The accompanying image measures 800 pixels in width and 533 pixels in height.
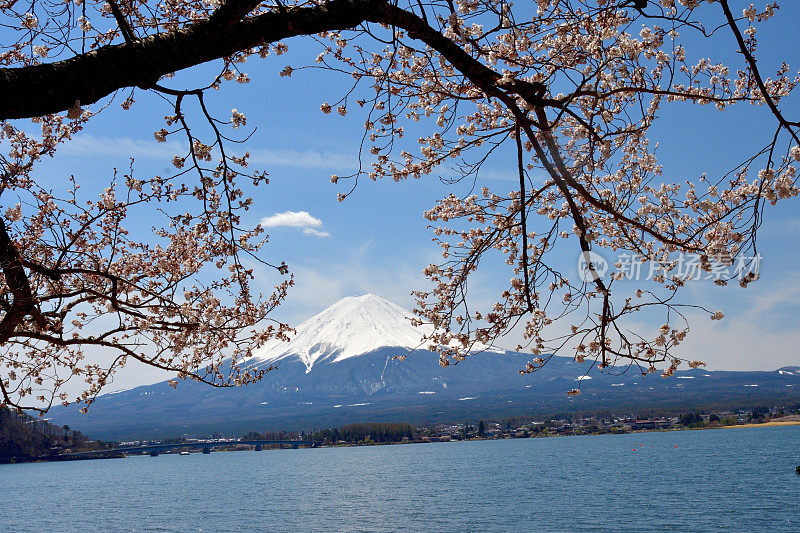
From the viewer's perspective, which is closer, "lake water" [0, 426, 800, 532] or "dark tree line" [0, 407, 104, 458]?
"lake water" [0, 426, 800, 532]

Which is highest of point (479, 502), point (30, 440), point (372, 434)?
point (30, 440)

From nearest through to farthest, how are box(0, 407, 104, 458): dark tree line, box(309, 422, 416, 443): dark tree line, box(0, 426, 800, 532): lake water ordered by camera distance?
box(0, 426, 800, 532): lake water → box(0, 407, 104, 458): dark tree line → box(309, 422, 416, 443): dark tree line

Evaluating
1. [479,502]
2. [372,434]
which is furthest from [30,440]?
A: [479,502]

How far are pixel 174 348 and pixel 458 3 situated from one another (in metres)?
4.70

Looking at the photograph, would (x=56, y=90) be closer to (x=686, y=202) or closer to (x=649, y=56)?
(x=649, y=56)

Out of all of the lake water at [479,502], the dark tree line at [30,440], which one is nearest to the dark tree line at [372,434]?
the dark tree line at [30,440]

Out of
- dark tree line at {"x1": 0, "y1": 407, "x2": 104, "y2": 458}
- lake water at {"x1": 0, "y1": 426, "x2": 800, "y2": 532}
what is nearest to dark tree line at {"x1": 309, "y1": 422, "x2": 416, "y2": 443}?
dark tree line at {"x1": 0, "y1": 407, "x2": 104, "y2": 458}

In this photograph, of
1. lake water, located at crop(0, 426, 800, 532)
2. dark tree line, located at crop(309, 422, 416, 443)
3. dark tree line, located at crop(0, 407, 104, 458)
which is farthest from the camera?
dark tree line, located at crop(309, 422, 416, 443)

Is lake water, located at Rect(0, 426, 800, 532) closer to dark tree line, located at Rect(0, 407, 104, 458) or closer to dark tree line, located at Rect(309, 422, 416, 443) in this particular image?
dark tree line, located at Rect(0, 407, 104, 458)

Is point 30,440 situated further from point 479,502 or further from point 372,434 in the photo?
point 479,502

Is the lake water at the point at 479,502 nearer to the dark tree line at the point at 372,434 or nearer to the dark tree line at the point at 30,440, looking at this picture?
the dark tree line at the point at 30,440

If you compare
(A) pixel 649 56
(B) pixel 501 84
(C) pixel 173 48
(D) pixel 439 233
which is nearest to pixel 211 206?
(C) pixel 173 48

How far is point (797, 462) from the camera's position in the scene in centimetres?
6166

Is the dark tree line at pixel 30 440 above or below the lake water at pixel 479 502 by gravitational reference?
above
